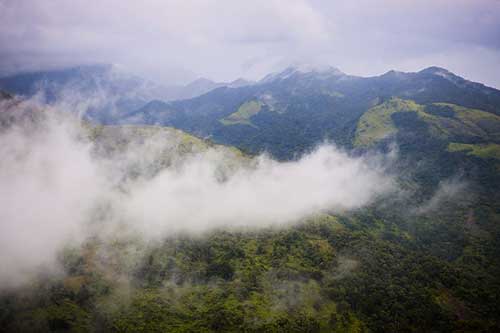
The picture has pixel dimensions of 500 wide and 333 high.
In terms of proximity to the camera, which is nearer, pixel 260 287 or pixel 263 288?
pixel 263 288

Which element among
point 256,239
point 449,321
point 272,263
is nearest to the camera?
point 449,321

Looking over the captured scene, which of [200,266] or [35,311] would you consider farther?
[200,266]

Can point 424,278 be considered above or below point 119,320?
above

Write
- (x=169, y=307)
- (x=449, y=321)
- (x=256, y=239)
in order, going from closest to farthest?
(x=449, y=321) < (x=169, y=307) < (x=256, y=239)

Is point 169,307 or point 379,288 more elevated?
point 379,288

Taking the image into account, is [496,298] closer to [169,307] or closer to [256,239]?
[256,239]

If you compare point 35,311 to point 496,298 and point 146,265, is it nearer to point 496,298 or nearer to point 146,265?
point 146,265

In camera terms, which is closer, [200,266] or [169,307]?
[169,307]

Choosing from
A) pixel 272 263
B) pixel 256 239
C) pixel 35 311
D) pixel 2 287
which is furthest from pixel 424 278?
pixel 2 287

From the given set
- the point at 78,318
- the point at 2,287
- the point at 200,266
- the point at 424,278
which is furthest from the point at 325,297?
the point at 2,287
